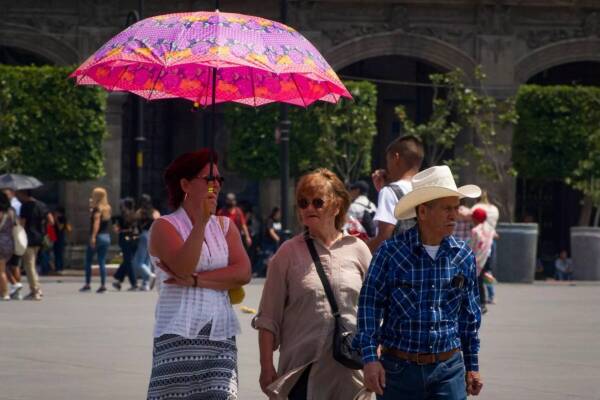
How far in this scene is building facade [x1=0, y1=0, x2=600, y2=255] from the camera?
118 ft

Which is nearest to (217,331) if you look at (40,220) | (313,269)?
(313,269)

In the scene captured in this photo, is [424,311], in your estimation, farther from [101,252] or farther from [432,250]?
[101,252]


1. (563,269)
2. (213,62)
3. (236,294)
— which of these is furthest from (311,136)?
(236,294)

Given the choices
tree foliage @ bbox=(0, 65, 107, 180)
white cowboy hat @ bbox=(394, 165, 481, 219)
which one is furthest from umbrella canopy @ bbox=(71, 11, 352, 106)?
tree foliage @ bbox=(0, 65, 107, 180)

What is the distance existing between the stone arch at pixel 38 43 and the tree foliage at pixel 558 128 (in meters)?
9.95

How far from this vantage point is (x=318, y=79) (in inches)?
318

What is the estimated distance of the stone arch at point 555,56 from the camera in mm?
37375

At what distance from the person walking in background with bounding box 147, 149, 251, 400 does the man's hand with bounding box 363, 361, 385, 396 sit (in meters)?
0.83

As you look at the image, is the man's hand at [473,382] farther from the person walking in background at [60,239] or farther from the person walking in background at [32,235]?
the person walking in background at [60,239]

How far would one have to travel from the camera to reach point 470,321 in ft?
22.3

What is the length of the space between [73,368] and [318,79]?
235 inches

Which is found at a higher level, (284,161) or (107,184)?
(284,161)

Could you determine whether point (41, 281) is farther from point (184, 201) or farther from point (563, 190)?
point (184, 201)

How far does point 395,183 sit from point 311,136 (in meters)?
24.8
